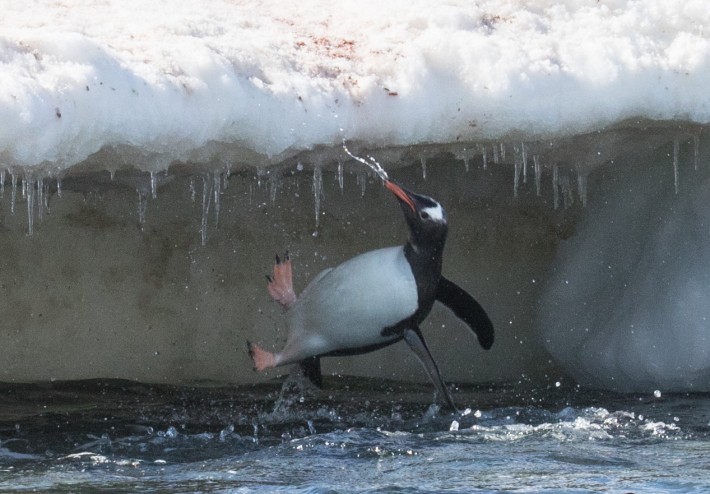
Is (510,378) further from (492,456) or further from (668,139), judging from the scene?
(492,456)

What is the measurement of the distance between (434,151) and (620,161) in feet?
3.59

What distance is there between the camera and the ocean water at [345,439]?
3.78 m

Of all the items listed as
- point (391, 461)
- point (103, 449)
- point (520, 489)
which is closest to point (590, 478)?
point (520, 489)

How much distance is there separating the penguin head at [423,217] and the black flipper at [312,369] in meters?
0.71

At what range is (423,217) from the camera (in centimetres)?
488

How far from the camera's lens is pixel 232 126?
4.61m

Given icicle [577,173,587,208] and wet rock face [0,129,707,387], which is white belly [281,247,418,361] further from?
icicle [577,173,587,208]

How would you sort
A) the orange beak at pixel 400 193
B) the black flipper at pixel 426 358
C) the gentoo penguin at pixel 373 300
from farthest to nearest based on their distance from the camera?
the black flipper at pixel 426 358 → the gentoo penguin at pixel 373 300 → the orange beak at pixel 400 193

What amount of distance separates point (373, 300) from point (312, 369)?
0.49 m

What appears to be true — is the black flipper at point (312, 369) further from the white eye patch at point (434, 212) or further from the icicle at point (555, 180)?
the icicle at point (555, 180)

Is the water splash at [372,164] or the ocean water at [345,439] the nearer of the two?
the ocean water at [345,439]

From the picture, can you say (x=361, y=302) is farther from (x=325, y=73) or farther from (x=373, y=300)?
(x=325, y=73)

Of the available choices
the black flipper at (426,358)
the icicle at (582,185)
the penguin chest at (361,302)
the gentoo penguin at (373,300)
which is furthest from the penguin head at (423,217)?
the icicle at (582,185)

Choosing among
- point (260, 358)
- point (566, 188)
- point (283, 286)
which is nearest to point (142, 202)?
point (283, 286)
